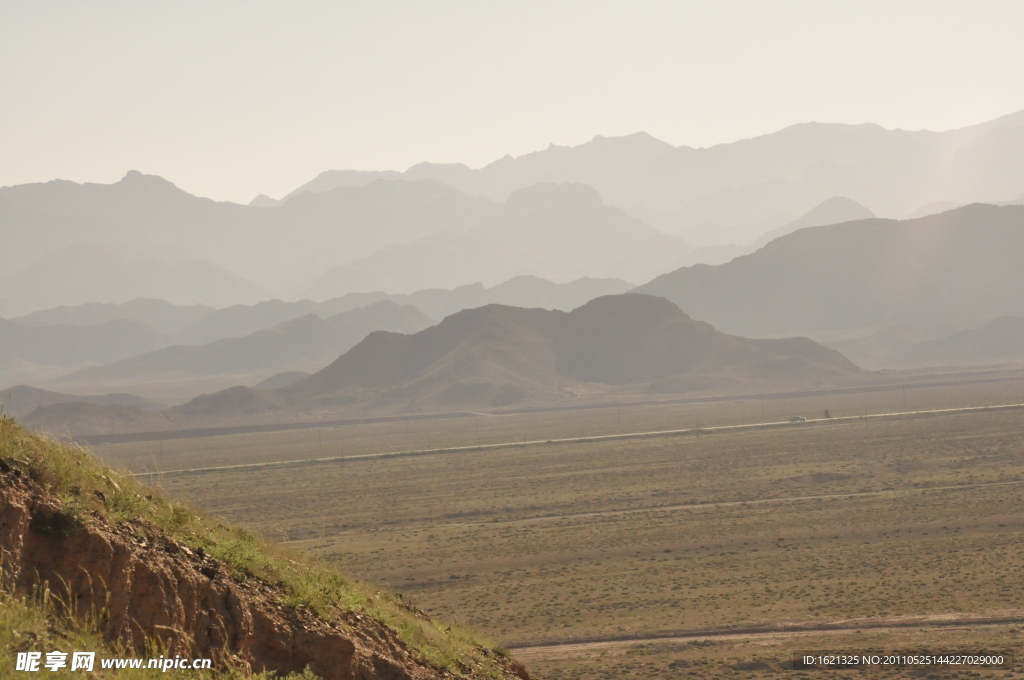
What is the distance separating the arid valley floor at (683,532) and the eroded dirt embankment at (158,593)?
4687 millimetres

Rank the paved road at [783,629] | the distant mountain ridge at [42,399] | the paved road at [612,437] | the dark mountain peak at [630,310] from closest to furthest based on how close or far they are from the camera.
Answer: the paved road at [783,629]
the paved road at [612,437]
the distant mountain ridge at [42,399]
the dark mountain peak at [630,310]

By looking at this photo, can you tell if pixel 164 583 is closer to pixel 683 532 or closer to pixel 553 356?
pixel 683 532

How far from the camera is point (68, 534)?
24.9 ft

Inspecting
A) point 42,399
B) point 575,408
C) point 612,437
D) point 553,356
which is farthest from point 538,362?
point 42,399

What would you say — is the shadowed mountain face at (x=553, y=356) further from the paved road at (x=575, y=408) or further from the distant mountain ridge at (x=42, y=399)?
the distant mountain ridge at (x=42, y=399)

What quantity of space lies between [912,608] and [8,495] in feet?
95.2

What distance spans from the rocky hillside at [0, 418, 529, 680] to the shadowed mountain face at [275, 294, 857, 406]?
415ft

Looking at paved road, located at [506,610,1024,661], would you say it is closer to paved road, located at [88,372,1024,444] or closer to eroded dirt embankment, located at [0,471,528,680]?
eroded dirt embankment, located at [0,471,528,680]

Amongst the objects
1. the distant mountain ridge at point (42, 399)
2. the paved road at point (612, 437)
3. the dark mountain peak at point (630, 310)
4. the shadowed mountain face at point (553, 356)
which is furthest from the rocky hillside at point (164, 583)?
the dark mountain peak at point (630, 310)

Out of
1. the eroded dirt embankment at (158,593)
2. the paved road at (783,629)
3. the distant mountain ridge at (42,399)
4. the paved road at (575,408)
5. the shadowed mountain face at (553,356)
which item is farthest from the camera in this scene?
the distant mountain ridge at (42,399)

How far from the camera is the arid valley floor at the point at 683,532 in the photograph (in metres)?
28.3

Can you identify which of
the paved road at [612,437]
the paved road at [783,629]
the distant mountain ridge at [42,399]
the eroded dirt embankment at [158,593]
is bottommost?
the paved road at [783,629]

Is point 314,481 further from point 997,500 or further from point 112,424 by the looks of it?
point 112,424

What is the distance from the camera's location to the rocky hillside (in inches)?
287
